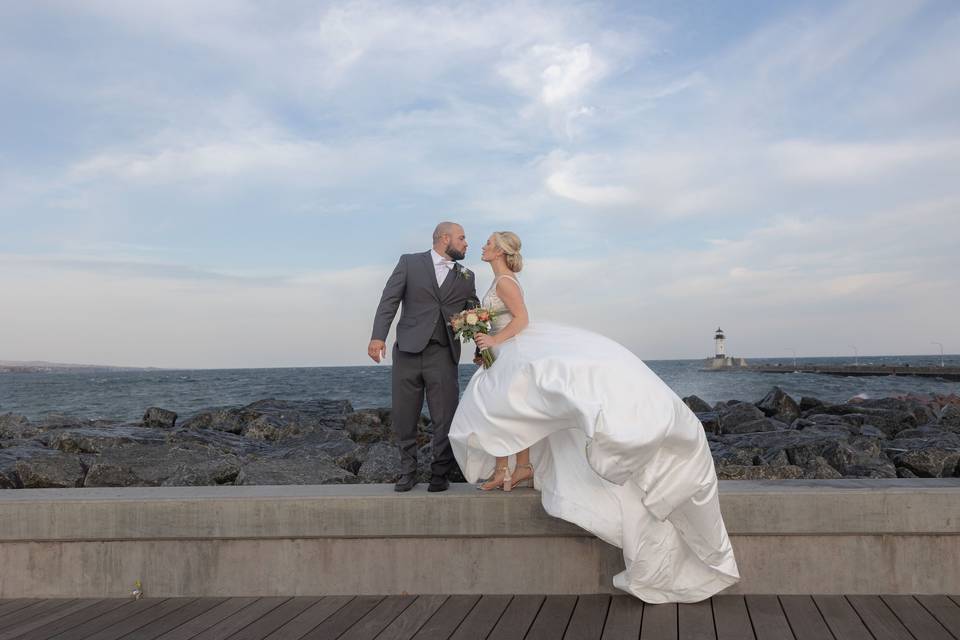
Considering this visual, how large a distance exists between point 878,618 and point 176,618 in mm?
3503

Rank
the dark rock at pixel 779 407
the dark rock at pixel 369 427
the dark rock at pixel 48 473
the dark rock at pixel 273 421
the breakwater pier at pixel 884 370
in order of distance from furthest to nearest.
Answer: the breakwater pier at pixel 884 370, the dark rock at pixel 779 407, the dark rock at pixel 273 421, the dark rock at pixel 369 427, the dark rock at pixel 48 473

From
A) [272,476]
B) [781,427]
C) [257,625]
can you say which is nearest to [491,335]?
[257,625]

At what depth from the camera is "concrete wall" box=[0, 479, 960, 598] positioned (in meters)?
4.35

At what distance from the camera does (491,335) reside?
481 cm

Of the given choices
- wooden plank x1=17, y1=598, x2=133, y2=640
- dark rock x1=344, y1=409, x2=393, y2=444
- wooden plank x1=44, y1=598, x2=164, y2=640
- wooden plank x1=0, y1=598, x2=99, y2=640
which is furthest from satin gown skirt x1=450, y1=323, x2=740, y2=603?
dark rock x1=344, y1=409, x2=393, y2=444

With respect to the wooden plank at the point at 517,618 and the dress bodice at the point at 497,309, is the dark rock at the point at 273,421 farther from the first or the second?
the wooden plank at the point at 517,618

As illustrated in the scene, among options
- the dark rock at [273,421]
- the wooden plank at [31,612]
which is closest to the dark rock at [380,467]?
the wooden plank at [31,612]

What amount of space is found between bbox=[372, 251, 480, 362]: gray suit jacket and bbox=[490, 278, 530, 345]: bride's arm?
337 millimetres

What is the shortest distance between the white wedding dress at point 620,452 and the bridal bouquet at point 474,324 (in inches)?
9.4

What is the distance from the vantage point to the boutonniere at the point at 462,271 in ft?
16.6

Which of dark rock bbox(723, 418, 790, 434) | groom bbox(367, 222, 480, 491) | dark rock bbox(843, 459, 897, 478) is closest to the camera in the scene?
groom bbox(367, 222, 480, 491)

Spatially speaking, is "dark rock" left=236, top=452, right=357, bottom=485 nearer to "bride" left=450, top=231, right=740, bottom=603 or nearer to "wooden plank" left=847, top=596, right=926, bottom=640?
"bride" left=450, top=231, right=740, bottom=603

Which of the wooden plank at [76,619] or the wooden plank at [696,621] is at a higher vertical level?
the wooden plank at [696,621]

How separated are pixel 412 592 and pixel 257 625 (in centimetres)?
87
